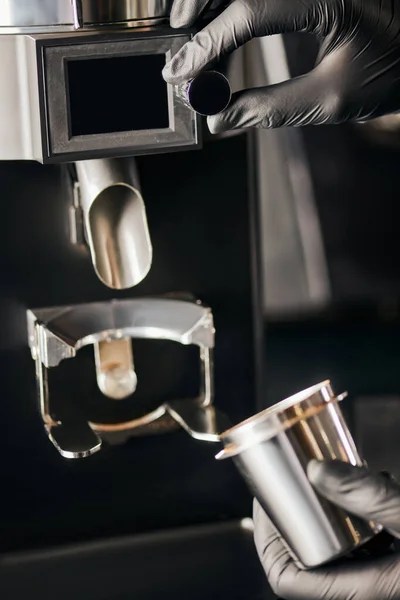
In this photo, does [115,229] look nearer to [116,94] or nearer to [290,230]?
[116,94]

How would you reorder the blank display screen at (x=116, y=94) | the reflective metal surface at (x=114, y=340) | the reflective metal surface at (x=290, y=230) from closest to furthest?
the blank display screen at (x=116, y=94), the reflective metal surface at (x=114, y=340), the reflective metal surface at (x=290, y=230)

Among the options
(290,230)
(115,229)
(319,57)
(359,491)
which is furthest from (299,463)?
(290,230)

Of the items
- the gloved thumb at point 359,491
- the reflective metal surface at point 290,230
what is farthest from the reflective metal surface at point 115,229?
the reflective metal surface at point 290,230

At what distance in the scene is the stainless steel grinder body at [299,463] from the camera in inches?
26.2

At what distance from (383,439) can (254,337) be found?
0.92 ft

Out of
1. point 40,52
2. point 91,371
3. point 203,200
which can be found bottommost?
point 91,371

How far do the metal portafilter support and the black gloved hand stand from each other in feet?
0.81

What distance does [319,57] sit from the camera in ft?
2.56

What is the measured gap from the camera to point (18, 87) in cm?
67

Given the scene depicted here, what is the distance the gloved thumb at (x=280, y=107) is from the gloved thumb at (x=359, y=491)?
25cm

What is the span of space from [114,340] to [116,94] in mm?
230

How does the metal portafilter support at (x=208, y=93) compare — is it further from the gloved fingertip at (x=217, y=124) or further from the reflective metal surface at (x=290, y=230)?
the reflective metal surface at (x=290, y=230)

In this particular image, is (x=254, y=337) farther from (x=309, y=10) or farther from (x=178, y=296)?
(x=309, y=10)

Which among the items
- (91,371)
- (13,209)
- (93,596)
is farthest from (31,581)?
(13,209)
